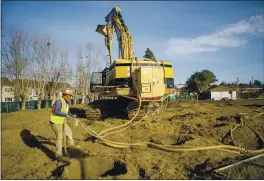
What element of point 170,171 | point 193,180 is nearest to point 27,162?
point 170,171

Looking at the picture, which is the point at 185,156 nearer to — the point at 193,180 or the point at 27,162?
the point at 193,180

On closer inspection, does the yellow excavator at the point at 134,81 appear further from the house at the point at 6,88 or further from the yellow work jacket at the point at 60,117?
the house at the point at 6,88

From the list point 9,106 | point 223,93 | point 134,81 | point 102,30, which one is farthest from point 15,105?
point 223,93

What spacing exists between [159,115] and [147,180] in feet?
25.3

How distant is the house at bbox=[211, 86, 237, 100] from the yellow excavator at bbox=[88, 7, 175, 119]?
4487 cm

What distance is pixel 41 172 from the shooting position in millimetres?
5512

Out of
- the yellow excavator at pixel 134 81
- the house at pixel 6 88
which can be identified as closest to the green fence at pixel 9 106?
the house at pixel 6 88

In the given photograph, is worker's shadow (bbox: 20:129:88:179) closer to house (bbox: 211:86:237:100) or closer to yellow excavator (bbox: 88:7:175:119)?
A: yellow excavator (bbox: 88:7:175:119)

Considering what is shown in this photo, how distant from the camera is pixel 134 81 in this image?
1078 cm

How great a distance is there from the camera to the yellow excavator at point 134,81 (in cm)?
1018

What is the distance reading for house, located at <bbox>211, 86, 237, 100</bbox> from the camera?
180ft

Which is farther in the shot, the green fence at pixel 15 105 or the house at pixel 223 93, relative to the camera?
the house at pixel 223 93

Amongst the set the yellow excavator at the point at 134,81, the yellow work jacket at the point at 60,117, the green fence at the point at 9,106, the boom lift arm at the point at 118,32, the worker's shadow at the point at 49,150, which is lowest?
the worker's shadow at the point at 49,150

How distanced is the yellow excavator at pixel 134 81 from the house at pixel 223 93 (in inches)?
1766
